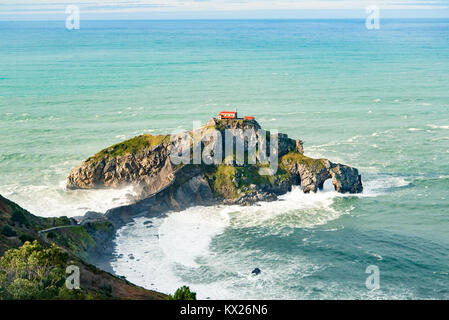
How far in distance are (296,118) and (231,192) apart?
7402cm

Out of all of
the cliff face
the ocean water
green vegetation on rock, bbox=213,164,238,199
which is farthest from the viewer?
green vegetation on rock, bbox=213,164,238,199

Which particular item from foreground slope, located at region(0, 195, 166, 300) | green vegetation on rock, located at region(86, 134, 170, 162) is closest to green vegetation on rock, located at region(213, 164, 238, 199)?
green vegetation on rock, located at region(86, 134, 170, 162)

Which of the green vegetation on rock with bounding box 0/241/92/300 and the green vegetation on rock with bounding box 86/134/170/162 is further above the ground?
the green vegetation on rock with bounding box 86/134/170/162

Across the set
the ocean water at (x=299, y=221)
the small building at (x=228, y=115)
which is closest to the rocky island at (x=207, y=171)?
the small building at (x=228, y=115)

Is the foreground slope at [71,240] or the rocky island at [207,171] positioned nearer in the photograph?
the foreground slope at [71,240]

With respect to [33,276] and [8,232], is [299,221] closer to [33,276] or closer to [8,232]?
[8,232]

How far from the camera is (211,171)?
4422 inches

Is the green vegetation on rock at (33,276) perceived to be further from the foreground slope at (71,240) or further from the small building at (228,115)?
the small building at (228,115)

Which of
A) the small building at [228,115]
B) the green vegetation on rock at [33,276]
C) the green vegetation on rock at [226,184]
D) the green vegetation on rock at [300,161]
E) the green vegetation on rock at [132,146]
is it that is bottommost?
the green vegetation on rock at [33,276]

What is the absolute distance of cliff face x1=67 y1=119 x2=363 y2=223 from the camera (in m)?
109

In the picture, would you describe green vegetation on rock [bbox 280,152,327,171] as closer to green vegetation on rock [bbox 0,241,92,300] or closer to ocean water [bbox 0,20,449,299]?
ocean water [bbox 0,20,449,299]

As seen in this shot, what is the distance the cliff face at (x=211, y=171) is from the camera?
10938cm

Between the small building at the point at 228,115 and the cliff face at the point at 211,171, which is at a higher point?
the small building at the point at 228,115

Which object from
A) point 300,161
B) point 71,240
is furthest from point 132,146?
point 300,161
